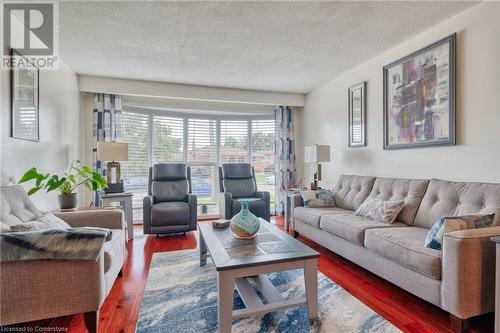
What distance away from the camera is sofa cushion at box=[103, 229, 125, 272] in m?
1.79

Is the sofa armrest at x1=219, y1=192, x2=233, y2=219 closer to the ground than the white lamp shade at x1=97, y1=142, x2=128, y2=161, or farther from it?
closer to the ground

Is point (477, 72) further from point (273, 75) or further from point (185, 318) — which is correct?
point (185, 318)

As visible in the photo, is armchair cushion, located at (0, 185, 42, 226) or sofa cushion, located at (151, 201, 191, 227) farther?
sofa cushion, located at (151, 201, 191, 227)

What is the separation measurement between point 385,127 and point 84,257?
10.6 ft

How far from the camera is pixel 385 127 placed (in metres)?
3.21

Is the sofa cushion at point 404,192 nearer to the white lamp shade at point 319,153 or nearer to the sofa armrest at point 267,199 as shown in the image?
the white lamp shade at point 319,153

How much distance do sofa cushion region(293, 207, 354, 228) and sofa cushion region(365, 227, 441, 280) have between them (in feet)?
2.55

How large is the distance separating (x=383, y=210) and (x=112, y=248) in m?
2.38

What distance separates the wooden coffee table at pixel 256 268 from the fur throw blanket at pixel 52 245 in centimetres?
71

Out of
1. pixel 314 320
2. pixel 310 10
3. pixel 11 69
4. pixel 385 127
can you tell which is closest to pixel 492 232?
pixel 314 320

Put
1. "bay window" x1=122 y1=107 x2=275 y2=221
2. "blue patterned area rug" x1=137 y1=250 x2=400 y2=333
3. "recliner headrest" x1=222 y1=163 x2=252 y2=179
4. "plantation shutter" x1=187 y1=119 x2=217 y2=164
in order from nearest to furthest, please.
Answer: "blue patterned area rug" x1=137 y1=250 x2=400 y2=333, "recliner headrest" x1=222 y1=163 x2=252 y2=179, "bay window" x1=122 y1=107 x2=275 y2=221, "plantation shutter" x1=187 y1=119 x2=217 y2=164

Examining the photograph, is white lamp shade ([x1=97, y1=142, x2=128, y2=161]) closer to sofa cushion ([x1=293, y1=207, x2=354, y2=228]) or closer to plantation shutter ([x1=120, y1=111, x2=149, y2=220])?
plantation shutter ([x1=120, y1=111, x2=149, y2=220])

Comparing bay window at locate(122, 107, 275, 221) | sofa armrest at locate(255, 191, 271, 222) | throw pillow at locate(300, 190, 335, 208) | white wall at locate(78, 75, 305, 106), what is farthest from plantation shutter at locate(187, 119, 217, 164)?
throw pillow at locate(300, 190, 335, 208)

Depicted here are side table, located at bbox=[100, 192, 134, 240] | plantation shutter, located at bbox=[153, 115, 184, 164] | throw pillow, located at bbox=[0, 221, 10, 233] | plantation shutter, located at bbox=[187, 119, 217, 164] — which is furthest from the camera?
plantation shutter, located at bbox=[187, 119, 217, 164]
